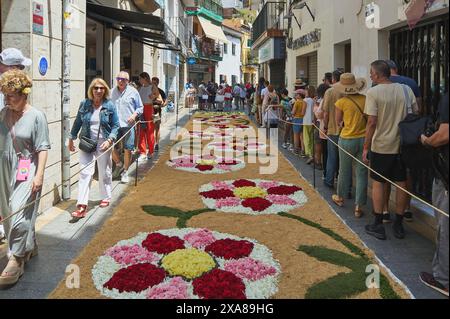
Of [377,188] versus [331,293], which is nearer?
[331,293]

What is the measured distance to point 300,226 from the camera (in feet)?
21.0

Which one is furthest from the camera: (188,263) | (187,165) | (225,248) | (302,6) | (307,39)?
(302,6)

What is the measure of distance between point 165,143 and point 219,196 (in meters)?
7.35

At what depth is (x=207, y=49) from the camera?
50938 millimetres

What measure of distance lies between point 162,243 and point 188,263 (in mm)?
707

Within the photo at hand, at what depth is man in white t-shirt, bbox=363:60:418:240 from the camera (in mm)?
5812

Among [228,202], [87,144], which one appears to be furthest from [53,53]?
[228,202]

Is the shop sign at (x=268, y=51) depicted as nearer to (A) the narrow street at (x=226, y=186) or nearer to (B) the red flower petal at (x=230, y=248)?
(A) the narrow street at (x=226, y=186)

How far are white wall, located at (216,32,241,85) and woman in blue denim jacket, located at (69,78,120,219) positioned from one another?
163 ft

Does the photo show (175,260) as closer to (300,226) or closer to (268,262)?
(268,262)

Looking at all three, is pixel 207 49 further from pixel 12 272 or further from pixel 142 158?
pixel 12 272

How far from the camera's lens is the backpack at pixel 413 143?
5.17 metres
